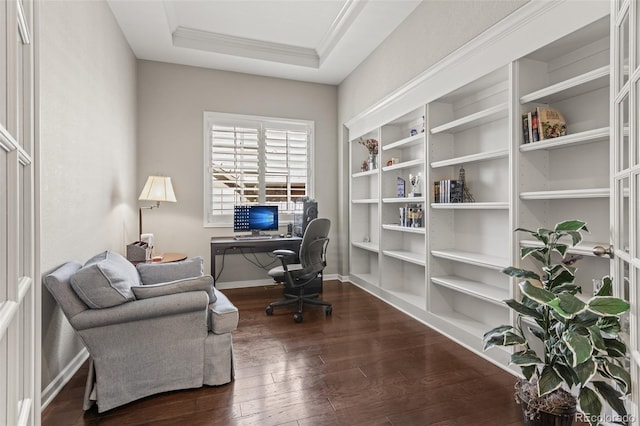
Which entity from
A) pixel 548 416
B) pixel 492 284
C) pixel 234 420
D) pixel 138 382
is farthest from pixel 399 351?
pixel 138 382

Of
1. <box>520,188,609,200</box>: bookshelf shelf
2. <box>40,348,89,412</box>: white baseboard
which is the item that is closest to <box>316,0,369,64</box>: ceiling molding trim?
<box>520,188,609,200</box>: bookshelf shelf

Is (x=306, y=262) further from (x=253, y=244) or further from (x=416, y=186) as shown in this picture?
(x=416, y=186)

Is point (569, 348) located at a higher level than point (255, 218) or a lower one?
lower

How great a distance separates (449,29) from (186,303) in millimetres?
2944

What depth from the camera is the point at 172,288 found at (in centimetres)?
198

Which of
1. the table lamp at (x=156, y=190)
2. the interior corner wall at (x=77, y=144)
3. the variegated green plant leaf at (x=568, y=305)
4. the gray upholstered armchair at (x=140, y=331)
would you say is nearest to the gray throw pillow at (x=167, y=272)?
the interior corner wall at (x=77, y=144)

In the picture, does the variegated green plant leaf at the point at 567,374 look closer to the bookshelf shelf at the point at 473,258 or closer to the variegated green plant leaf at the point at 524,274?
the variegated green plant leaf at the point at 524,274

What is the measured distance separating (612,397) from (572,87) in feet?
5.43

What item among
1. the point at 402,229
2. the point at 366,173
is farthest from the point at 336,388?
the point at 366,173

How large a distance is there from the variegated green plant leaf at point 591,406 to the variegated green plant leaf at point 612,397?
4cm

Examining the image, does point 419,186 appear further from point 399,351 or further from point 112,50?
point 112,50

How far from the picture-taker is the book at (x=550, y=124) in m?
2.08

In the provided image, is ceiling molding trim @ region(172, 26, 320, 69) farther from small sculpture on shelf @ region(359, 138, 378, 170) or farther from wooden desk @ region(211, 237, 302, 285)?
wooden desk @ region(211, 237, 302, 285)

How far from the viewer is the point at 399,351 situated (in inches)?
102
